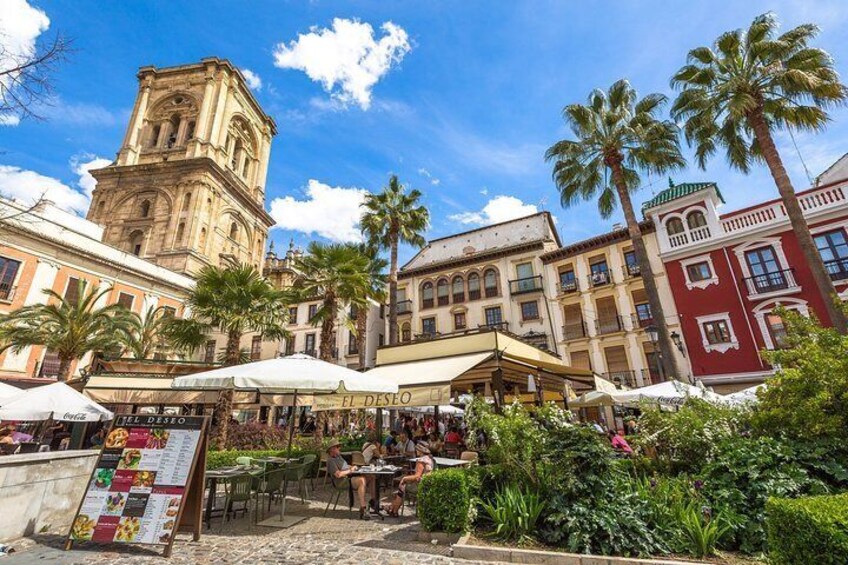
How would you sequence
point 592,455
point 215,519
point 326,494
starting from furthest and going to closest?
1. point 326,494
2. point 215,519
3. point 592,455

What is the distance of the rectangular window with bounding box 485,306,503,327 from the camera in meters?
29.1

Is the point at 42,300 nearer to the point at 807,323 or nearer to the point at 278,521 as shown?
the point at 278,521

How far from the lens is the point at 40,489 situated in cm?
555

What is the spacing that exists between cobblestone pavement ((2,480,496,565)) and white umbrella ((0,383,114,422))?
4818mm

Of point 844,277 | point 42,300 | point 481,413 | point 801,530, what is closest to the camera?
point 801,530

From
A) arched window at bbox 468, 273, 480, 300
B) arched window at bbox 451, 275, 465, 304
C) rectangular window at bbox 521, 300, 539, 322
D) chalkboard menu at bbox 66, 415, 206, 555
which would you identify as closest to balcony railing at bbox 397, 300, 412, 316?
arched window at bbox 451, 275, 465, 304

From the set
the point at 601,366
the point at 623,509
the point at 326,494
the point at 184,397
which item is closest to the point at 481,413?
the point at 623,509

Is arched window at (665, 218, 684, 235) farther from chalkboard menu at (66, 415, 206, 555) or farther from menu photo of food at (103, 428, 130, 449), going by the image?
menu photo of food at (103, 428, 130, 449)

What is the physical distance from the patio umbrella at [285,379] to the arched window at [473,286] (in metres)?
23.2

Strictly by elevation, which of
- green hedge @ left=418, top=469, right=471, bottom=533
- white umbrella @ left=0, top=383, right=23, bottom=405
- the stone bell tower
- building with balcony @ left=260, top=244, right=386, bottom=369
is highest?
the stone bell tower

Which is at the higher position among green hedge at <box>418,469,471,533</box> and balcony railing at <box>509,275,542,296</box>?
balcony railing at <box>509,275,542,296</box>

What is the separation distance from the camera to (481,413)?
6.52 meters

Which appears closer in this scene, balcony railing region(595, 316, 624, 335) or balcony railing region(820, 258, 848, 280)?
balcony railing region(820, 258, 848, 280)

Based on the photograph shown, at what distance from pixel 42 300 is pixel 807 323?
3544 cm
